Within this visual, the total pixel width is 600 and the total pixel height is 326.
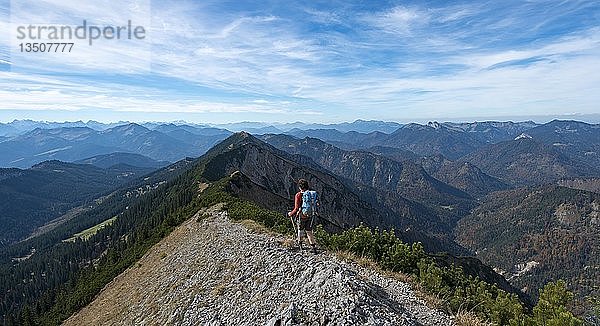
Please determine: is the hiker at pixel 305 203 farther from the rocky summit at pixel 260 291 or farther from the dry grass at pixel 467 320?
the dry grass at pixel 467 320

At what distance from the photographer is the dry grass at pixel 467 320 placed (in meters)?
17.9

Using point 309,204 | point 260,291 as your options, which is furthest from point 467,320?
point 260,291

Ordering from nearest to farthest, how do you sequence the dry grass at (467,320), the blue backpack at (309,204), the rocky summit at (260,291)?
the rocky summit at (260,291), the dry grass at (467,320), the blue backpack at (309,204)

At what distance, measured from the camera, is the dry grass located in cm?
Answer: 1786

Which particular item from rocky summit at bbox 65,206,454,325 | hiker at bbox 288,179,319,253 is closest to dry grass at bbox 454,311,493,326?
rocky summit at bbox 65,206,454,325

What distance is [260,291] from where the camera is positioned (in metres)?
21.0

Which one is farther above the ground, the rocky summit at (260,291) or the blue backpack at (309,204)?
the blue backpack at (309,204)

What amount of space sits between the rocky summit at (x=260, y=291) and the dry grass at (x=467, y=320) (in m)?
0.49

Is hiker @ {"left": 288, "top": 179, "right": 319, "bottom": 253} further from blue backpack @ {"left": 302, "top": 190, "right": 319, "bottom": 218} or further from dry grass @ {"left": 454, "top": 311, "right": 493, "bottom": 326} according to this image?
dry grass @ {"left": 454, "top": 311, "right": 493, "bottom": 326}

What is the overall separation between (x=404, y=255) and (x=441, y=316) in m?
7.21

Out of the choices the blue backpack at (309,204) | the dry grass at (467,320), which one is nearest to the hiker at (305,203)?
the blue backpack at (309,204)

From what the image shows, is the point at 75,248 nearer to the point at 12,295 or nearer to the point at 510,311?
the point at 12,295

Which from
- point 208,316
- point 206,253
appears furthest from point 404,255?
point 206,253

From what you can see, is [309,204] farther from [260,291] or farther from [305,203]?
[260,291]
